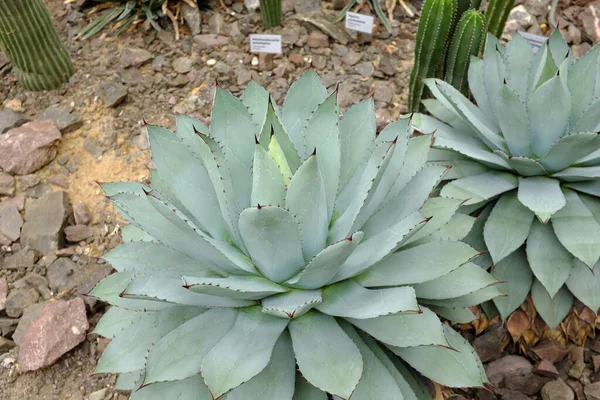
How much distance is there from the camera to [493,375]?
197 centimetres

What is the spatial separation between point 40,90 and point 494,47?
2.47 metres

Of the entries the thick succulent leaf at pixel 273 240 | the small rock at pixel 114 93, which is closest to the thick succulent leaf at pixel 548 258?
the thick succulent leaf at pixel 273 240

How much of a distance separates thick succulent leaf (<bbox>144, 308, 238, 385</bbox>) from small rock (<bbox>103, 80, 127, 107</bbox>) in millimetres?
1995

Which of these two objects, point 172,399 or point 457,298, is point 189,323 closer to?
point 172,399

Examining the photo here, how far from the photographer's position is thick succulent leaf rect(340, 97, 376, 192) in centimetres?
138

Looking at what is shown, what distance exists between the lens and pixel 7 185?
258cm

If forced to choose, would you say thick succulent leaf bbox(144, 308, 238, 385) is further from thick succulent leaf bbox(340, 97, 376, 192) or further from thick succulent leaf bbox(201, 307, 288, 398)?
thick succulent leaf bbox(340, 97, 376, 192)

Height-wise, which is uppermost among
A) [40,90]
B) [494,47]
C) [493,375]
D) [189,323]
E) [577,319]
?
[494,47]

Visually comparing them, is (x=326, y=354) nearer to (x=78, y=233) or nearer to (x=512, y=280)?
(x=512, y=280)

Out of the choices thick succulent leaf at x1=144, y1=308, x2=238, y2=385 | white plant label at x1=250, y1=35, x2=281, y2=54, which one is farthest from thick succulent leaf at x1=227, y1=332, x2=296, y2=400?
white plant label at x1=250, y1=35, x2=281, y2=54

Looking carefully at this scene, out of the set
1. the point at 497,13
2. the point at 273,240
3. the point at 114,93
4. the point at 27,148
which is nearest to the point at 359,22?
the point at 497,13

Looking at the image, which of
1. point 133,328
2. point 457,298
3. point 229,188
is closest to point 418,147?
point 457,298

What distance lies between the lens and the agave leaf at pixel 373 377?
1.18 m

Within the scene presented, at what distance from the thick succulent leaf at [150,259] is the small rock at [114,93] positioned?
1.73 metres
